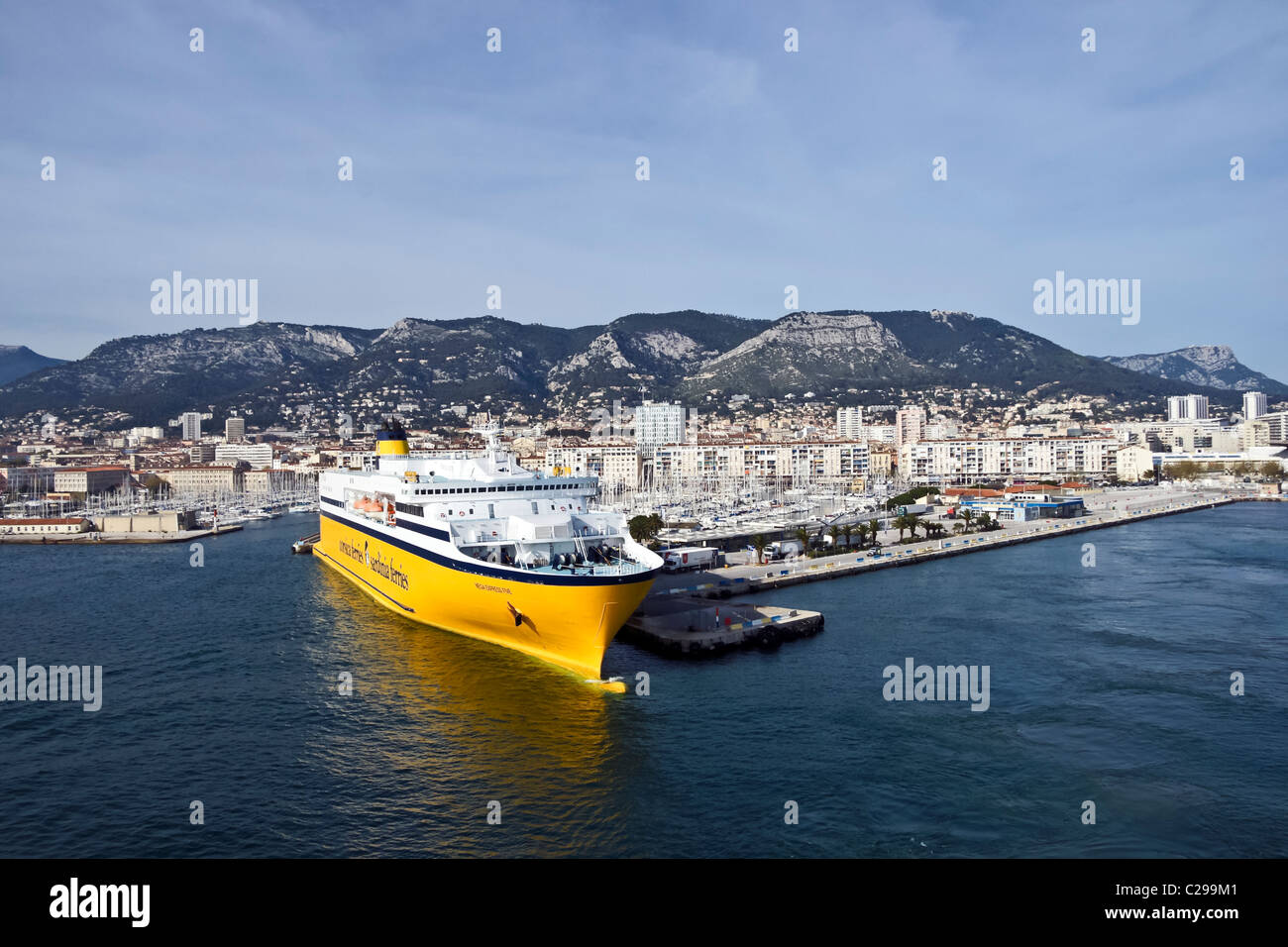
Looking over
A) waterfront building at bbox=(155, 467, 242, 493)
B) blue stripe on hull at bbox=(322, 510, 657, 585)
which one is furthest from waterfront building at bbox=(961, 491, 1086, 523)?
waterfront building at bbox=(155, 467, 242, 493)

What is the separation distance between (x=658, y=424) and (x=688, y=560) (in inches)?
4327

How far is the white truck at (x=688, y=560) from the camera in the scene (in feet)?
128

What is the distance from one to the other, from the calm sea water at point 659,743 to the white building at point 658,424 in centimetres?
11637

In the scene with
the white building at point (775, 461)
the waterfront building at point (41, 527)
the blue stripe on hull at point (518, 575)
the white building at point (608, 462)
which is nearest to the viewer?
the blue stripe on hull at point (518, 575)

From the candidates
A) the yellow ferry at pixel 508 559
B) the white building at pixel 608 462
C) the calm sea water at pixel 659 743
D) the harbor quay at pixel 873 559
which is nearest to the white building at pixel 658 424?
the white building at pixel 608 462

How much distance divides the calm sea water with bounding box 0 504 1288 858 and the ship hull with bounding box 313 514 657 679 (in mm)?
688

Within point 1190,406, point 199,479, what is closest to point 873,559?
point 199,479

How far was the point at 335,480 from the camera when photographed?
1576 inches

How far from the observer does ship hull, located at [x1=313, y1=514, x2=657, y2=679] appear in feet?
64.7

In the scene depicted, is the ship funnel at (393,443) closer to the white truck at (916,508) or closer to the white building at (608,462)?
the white truck at (916,508)

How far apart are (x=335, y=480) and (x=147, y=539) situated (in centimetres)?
3158

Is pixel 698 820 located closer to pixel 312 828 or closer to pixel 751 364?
pixel 312 828

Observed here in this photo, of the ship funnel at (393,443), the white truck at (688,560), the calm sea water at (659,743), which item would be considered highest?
the ship funnel at (393,443)
